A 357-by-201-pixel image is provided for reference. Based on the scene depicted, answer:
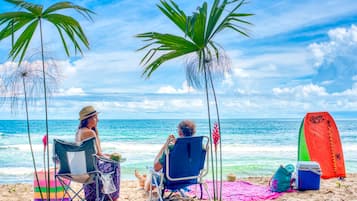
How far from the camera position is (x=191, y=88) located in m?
3.82

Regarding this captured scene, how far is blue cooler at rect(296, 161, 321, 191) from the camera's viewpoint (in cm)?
561

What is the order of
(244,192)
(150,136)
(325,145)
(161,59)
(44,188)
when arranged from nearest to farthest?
(161,59) < (44,188) < (244,192) < (325,145) < (150,136)

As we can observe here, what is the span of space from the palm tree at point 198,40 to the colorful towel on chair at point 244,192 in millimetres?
1977

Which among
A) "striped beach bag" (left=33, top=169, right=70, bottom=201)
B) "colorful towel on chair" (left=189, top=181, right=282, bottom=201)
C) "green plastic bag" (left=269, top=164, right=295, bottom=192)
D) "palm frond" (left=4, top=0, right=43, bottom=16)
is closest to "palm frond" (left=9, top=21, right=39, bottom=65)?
"palm frond" (left=4, top=0, right=43, bottom=16)

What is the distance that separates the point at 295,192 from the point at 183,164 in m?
1.83

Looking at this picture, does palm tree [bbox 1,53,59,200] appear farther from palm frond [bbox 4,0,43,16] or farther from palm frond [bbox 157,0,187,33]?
palm frond [bbox 157,0,187,33]

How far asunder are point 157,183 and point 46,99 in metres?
1.72

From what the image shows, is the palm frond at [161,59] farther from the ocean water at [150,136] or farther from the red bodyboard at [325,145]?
the ocean water at [150,136]

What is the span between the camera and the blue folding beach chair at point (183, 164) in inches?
180

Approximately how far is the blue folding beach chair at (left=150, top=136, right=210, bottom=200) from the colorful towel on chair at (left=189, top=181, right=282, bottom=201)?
788 mm

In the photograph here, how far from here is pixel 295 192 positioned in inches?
219

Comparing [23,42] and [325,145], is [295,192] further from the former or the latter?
[23,42]

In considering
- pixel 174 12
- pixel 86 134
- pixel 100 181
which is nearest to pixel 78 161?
pixel 86 134

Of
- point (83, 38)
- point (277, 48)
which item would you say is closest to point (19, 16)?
point (83, 38)
